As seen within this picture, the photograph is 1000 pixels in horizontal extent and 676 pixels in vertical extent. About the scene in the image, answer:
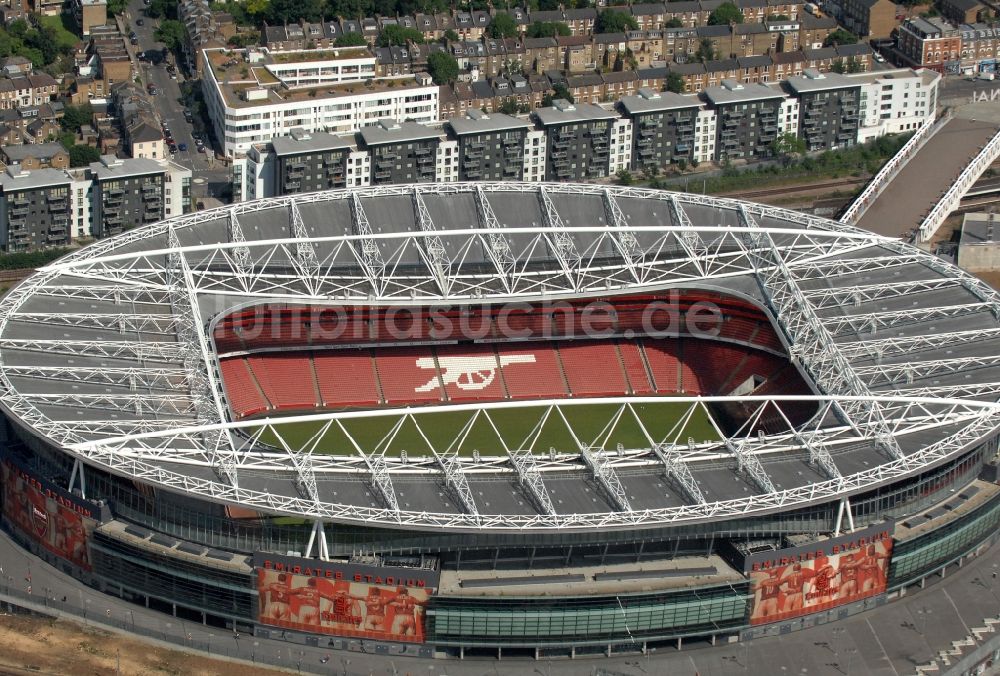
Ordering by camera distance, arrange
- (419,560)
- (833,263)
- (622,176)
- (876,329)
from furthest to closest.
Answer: (622,176) → (833,263) → (876,329) → (419,560)

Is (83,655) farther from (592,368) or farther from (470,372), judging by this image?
(592,368)

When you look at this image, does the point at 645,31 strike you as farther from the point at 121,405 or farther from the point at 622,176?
the point at 121,405

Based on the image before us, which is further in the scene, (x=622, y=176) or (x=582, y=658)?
(x=622, y=176)

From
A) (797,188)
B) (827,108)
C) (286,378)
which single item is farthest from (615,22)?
(286,378)

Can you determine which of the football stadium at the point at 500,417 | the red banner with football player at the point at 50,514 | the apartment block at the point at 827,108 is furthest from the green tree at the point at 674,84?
the red banner with football player at the point at 50,514

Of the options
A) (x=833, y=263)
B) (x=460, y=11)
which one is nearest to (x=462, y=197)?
(x=833, y=263)
